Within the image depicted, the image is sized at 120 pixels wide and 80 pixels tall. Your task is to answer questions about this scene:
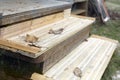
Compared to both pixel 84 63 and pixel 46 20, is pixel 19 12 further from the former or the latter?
pixel 84 63

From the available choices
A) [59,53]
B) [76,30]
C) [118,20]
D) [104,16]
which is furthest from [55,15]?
[118,20]

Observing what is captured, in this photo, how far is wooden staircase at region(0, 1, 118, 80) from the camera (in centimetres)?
173

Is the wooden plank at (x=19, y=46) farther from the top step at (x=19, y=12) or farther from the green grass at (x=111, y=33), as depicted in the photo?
the green grass at (x=111, y=33)

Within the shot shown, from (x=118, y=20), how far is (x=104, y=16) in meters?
0.63

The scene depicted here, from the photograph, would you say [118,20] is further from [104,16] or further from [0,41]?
[0,41]

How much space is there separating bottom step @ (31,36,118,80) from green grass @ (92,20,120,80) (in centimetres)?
21

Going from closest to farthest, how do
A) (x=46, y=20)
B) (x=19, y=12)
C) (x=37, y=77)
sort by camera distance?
(x=37, y=77)
(x=19, y=12)
(x=46, y=20)

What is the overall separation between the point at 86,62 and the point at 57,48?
498 mm

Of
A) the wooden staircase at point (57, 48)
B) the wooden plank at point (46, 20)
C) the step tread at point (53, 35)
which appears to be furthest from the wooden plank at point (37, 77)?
the wooden plank at point (46, 20)

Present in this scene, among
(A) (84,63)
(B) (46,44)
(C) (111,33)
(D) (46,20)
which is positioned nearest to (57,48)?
(B) (46,44)

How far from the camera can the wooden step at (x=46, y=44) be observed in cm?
168

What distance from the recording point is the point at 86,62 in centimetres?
238

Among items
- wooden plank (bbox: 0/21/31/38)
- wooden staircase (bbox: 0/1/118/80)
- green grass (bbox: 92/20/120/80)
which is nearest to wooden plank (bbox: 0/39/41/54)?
wooden staircase (bbox: 0/1/118/80)

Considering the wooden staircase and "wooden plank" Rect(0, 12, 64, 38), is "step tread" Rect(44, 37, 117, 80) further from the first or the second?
"wooden plank" Rect(0, 12, 64, 38)
